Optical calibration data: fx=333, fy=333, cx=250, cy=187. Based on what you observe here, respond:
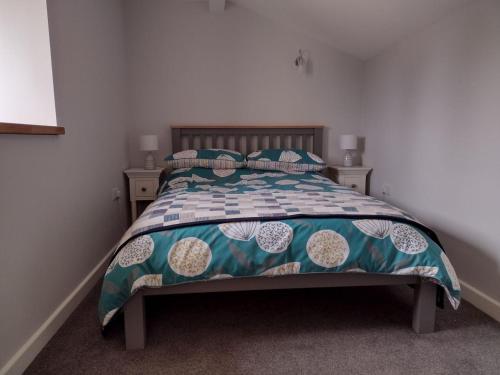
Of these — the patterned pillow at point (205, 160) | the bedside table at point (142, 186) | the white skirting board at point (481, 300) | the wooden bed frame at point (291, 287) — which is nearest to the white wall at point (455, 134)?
the white skirting board at point (481, 300)

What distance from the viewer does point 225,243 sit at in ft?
4.65

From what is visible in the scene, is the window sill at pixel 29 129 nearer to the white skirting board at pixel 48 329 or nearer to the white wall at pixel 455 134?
the white skirting board at pixel 48 329

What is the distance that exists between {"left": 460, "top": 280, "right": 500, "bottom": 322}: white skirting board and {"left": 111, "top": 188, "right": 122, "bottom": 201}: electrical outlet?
2491 millimetres

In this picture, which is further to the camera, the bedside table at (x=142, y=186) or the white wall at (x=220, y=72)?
the white wall at (x=220, y=72)

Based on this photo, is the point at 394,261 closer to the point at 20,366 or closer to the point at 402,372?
the point at 402,372

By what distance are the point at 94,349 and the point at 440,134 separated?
231 cm

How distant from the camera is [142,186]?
2.95 m

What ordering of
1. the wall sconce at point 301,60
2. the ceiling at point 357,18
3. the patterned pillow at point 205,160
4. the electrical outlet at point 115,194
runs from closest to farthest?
the ceiling at point 357,18 → the electrical outlet at point 115,194 → the patterned pillow at point 205,160 → the wall sconce at point 301,60

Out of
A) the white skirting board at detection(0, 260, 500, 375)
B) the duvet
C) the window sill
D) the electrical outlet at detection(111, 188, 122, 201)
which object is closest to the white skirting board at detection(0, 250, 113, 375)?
the white skirting board at detection(0, 260, 500, 375)

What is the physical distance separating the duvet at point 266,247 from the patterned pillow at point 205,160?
4.12 feet

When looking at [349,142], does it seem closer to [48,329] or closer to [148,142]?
[148,142]

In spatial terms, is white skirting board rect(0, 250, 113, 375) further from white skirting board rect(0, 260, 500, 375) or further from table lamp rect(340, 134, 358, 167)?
table lamp rect(340, 134, 358, 167)

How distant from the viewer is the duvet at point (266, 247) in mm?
1395

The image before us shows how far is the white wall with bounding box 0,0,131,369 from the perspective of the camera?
1.29 meters
